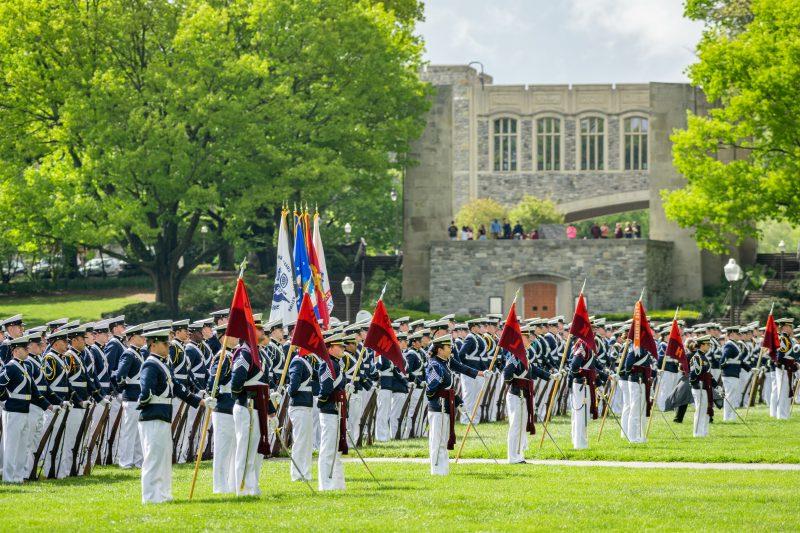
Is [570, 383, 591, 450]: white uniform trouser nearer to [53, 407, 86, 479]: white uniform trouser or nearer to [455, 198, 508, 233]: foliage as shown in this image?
[53, 407, 86, 479]: white uniform trouser

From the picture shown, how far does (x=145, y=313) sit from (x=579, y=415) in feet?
99.4

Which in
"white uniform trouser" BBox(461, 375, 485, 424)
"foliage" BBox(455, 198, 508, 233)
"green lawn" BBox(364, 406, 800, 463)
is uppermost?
"foliage" BBox(455, 198, 508, 233)

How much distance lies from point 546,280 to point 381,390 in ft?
109

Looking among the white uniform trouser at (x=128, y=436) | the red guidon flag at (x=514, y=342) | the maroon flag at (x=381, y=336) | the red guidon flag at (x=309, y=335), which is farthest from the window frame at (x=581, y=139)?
the red guidon flag at (x=309, y=335)

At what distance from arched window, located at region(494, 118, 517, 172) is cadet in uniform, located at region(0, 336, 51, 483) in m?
74.5

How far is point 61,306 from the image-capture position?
59969 millimetres

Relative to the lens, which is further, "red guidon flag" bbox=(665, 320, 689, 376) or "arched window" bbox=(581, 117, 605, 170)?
"arched window" bbox=(581, 117, 605, 170)

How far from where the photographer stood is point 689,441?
2434cm

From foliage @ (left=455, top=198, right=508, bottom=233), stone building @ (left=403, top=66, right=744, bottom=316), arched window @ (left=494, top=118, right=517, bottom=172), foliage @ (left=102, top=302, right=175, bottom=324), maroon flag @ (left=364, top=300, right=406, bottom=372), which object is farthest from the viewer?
arched window @ (left=494, top=118, right=517, bottom=172)

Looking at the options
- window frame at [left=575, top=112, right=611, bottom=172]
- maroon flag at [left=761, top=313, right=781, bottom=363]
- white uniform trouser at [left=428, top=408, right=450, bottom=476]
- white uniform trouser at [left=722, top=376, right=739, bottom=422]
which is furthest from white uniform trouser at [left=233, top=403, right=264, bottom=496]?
window frame at [left=575, top=112, right=611, bottom=172]

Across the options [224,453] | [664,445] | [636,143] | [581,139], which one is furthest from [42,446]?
[636,143]

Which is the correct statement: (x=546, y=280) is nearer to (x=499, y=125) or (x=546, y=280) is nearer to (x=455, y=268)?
(x=455, y=268)

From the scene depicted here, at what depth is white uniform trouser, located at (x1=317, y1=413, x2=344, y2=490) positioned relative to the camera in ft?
57.4

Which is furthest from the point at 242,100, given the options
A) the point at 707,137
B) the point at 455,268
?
the point at 707,137
